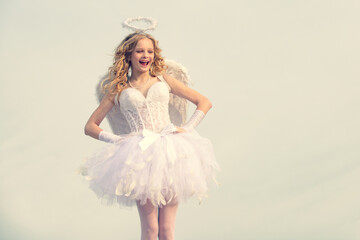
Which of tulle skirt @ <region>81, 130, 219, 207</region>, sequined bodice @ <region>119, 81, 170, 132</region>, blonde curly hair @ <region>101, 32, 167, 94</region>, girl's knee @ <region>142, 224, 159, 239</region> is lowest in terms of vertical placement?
girl's knee @ <region>142, 224, 159, 239</region>

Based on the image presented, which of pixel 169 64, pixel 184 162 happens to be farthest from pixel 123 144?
pixel 169 64

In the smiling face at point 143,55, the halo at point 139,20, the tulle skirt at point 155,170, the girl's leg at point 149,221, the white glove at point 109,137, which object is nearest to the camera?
the tulle skirt at point 155,170

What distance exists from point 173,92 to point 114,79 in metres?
0.53

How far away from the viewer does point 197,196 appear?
443 cm

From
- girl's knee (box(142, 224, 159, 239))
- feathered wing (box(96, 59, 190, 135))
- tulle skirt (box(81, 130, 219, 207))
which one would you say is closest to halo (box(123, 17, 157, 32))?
feathered wing (box(96, 59, 190, 135))

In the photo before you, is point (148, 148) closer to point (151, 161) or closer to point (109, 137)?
point (151, 161)

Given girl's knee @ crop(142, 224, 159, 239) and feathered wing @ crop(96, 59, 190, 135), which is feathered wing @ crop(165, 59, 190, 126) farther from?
girl's knee @ crop(142, 224, 159, 239)

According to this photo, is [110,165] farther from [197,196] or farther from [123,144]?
[197,196]

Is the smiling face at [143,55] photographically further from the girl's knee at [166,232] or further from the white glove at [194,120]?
the girl's knee at [166,232]

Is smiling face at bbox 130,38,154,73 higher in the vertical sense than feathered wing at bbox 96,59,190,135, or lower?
higher

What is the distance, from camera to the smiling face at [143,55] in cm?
484

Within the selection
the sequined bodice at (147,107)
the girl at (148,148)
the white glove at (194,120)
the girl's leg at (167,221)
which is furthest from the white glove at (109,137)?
the girl's leg at (167,221)

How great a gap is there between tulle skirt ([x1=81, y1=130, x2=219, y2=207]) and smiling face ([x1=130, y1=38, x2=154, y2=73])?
0.62 meters

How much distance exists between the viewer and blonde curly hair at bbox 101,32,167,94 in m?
4.88
